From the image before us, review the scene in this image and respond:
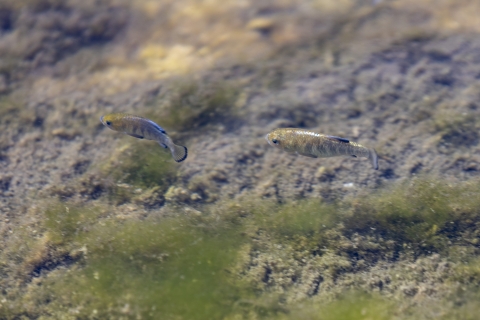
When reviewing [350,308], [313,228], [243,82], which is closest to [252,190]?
[313,228]

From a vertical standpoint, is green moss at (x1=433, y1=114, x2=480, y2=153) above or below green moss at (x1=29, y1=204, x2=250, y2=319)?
above

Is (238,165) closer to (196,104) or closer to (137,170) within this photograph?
(137,170)

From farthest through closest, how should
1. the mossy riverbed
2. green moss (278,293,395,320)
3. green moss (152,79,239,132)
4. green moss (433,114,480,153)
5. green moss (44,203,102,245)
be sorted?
green moss (152,79,239,132) → green moss (433,114,480,153) → green moss (44,203,102,245) → the mossy riverbed → green moss (278,293,395,320)

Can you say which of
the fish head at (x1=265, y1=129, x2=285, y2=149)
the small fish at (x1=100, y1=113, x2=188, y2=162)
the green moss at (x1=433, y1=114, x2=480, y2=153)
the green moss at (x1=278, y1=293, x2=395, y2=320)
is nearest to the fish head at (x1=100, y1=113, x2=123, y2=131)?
Result: the small fish at (x1=100, y1=113, x2=188, y2=162)

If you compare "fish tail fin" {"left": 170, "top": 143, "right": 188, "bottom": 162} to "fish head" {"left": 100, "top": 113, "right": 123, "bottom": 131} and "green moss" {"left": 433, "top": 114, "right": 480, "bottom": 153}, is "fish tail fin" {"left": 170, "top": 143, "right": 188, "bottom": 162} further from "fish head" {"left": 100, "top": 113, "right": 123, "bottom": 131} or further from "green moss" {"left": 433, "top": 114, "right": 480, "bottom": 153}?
"green moss" {"left": 433, "top": 114, "right": 480, "bottom": 153}

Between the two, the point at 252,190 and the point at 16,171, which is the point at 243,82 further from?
the point at 16,171

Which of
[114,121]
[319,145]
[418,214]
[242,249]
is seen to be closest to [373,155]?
[319,145]

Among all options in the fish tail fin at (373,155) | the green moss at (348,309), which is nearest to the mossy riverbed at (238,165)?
the green moss at (348,309)
